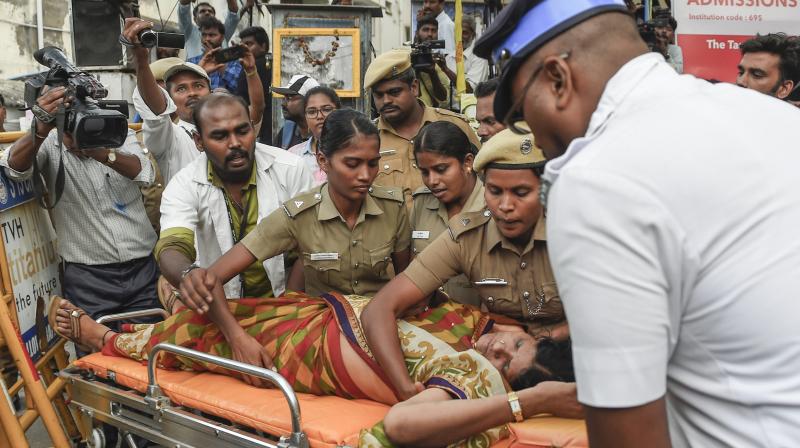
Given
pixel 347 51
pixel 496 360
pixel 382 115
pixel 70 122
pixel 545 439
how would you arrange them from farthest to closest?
pixel 347 51, pixel 382 115, pixel 70 122, pixel 496 360, pixel 545 439

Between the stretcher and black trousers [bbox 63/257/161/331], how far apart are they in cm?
47

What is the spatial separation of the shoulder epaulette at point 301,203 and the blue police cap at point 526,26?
78.7 inches

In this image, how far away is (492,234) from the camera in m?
2.81

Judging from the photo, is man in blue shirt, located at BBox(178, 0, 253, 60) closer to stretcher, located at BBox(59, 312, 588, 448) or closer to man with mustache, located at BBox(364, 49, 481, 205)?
man with mustache, located at BBox(364, 49, 481, 205)

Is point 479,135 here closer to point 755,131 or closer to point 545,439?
point 545,439

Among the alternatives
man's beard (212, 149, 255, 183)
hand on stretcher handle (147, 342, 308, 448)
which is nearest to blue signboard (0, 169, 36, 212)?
man's beard (212, 149, 255, 183)

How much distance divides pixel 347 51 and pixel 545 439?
492 centimetres

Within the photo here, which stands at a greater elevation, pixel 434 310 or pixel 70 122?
pixel 70 122

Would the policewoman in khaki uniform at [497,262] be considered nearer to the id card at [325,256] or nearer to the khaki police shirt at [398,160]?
the id card at [325,256]

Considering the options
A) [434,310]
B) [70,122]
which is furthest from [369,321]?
[70,122]

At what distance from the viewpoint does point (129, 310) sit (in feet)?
13.0

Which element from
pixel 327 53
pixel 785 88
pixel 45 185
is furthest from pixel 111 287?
pixel 785 88

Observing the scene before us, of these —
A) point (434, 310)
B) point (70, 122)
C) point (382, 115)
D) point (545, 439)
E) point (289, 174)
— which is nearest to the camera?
point (545, 439)

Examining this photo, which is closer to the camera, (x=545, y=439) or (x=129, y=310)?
(x=545, y=439)
